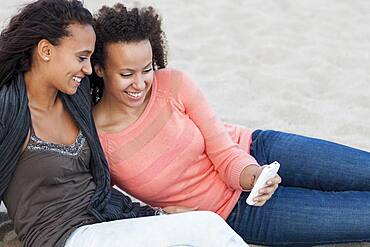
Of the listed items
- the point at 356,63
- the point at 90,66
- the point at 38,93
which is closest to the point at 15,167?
the point at 38,93

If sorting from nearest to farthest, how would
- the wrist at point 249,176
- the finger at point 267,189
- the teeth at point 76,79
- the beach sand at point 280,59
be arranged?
the teeth at point 76,79 < the finger at point 267,189 < the wrist at point 249,176 < the beach sand at point 280,59

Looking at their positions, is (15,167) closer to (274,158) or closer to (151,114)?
(151,114)

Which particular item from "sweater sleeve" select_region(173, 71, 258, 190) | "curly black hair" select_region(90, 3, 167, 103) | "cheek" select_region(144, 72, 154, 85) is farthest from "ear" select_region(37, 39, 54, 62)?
"sweater sleeve" select_region(173, 71, 258, 190)

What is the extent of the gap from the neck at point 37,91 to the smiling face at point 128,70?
0.59 feet

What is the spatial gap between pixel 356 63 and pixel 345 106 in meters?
0.53

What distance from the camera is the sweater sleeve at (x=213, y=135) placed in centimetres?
217

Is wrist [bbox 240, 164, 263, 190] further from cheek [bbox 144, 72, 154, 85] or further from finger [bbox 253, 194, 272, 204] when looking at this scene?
cheek [bbox 144, 72, 154, 85]

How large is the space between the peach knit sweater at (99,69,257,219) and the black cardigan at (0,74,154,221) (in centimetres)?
7

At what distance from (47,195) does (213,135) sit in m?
0.54

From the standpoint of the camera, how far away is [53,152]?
6.29ft

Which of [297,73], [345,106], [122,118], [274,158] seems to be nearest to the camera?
[122,118]

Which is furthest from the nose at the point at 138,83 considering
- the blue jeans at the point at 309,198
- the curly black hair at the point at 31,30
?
the blue jeans at the point at 309,198

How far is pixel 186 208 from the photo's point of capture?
2.17 meters

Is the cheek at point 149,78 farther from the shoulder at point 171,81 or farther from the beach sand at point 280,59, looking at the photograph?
the beach sand at point 280,59
